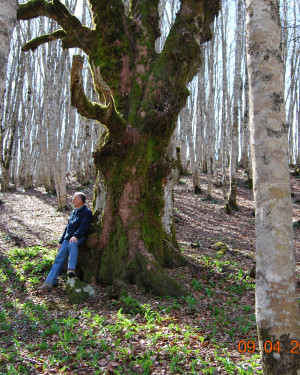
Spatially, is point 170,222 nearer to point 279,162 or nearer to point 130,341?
point 130,341

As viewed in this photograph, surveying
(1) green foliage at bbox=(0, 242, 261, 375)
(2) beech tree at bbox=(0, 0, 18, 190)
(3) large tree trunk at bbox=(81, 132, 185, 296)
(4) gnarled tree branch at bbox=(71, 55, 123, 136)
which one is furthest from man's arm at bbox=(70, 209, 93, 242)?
(2) beech tree at bbox=(0, 0, 18, 190)

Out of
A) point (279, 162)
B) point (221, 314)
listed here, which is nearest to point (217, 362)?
point (221, 314)

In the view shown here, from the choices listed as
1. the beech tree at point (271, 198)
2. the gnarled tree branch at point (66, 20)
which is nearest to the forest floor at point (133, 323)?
the beech tree at point (271, 198)

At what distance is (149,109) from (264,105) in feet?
10.4

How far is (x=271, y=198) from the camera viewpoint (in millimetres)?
2166

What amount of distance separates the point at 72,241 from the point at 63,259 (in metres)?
0.39

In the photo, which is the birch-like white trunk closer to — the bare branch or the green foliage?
the green foliage

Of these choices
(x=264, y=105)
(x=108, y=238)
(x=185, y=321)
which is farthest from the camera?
(x=108, y=238)

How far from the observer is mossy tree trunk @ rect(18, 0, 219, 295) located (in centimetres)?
491

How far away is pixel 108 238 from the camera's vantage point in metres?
5.16

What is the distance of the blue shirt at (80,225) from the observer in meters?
5.21

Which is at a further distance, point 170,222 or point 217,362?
point 170,222

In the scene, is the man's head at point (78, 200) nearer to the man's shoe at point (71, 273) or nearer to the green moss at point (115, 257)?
the green moss at point (115, 257)

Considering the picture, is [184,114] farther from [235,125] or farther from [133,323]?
[133,323]
